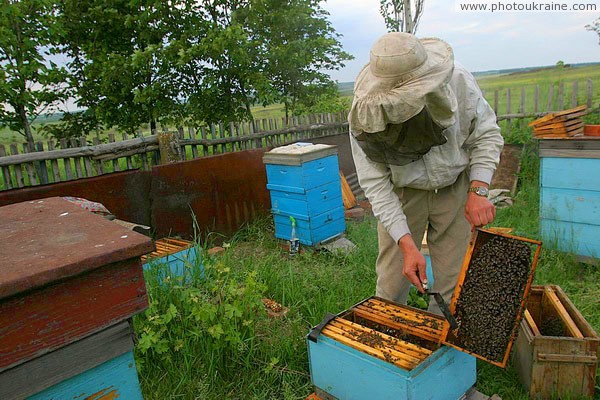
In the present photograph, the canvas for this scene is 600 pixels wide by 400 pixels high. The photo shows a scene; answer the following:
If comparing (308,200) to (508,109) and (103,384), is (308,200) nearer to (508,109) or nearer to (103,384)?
(103,384)

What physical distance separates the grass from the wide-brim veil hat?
1.45 metres

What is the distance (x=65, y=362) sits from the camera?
1.07 meters

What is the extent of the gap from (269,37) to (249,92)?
107 cm

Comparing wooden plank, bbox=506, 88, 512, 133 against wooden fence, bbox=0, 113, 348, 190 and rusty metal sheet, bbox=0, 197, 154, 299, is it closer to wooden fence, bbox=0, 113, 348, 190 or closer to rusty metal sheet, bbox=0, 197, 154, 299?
wooden fence, bbox=0, 113, 348, 190

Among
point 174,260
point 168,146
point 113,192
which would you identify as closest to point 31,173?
point 113,192

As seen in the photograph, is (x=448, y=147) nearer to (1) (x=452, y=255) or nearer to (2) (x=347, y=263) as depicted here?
(1) (x=452, y=255)

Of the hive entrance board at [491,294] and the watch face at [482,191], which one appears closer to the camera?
the hive entrance board at [491,294]

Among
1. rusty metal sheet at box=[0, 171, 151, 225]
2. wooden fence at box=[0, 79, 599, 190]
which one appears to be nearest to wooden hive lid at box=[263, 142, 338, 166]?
wooden fence at box=[0, 79, 599, 190]

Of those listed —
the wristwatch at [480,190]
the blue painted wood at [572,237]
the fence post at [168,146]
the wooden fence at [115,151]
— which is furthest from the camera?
the fence post at [168,146]

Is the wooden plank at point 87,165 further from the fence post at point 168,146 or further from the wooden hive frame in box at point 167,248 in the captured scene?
the wooden hive frame in box at point 167,248

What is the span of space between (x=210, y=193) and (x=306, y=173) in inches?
52.4

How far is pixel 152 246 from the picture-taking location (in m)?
1.15

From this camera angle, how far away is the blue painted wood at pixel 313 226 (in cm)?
481

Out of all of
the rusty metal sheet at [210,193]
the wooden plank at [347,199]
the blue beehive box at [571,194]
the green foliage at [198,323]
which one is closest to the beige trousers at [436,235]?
the green foliage at [198,323]
